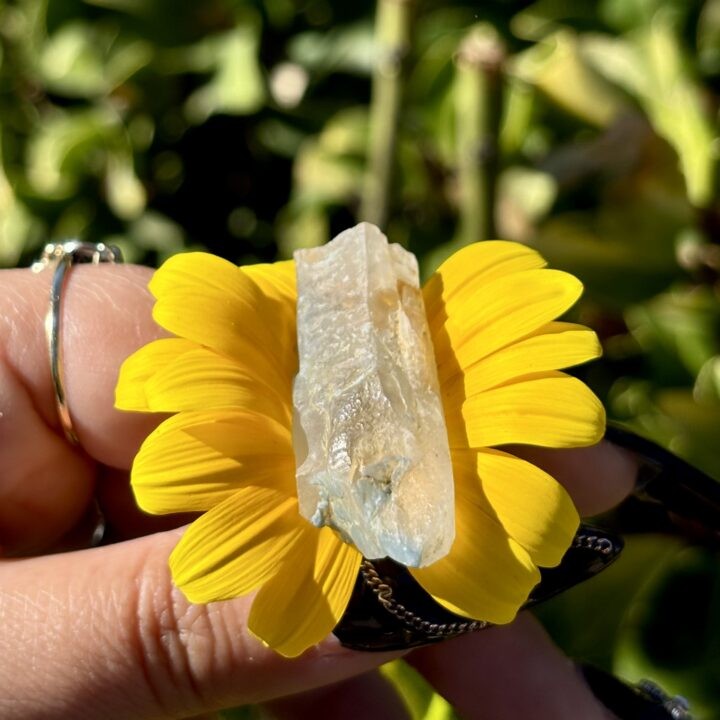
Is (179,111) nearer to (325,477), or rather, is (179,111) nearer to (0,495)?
(0,495)

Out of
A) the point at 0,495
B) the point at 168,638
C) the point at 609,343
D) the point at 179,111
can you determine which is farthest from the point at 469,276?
the point at 179,111

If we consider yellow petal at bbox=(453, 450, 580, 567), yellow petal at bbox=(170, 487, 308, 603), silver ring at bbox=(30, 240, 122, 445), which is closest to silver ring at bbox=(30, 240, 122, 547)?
silver ring at bbox=(30, 240, 122, 445)

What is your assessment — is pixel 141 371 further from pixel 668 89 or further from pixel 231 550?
pixel 668 89

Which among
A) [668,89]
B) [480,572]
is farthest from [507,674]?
[668,89]

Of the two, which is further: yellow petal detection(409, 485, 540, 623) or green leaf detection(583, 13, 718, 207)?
green leaf detection(583, 13, 718, 207)

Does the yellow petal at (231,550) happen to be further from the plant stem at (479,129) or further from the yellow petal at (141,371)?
the plant stem at (479,129)

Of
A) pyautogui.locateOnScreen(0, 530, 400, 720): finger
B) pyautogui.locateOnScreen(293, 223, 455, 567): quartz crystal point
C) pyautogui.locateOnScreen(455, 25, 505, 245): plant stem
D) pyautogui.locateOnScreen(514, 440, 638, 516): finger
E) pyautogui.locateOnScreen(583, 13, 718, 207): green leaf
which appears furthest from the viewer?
pyautogui.locateOnScreen(583, 13, 718, 207): green leaf

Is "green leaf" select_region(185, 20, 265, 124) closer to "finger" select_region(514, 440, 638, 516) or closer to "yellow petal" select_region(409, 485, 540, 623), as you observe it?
"finger" select_region(514, 440, 638, 516)
